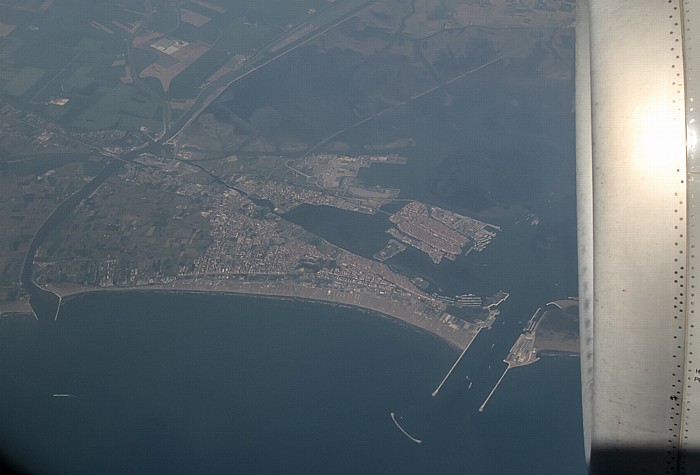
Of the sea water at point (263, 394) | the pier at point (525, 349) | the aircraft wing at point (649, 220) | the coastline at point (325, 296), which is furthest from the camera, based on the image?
the coastline at point (325, 296)

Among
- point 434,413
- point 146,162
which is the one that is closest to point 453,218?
point 434,413

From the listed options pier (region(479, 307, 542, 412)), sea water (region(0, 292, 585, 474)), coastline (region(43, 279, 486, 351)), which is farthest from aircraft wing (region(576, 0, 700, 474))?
coastline (region(43, 279, 486, 351))

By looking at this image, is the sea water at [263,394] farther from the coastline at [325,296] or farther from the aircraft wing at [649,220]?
the aircraft wing at [649,220]

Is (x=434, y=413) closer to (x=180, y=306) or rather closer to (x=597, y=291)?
(x=180, y=306)

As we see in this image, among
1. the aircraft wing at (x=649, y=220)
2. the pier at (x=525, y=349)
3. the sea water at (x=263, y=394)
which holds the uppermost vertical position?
the aircraft wing at (x=649, y=220)

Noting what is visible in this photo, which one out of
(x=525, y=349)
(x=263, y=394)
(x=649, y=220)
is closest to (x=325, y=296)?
(x=263, y=394)

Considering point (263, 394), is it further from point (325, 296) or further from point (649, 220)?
point (649, 220)

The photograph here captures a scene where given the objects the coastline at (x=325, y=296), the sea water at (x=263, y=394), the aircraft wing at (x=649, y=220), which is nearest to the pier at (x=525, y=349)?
the sea water at (x=263, y=394)

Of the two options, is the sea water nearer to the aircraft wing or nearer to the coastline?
the coastline
